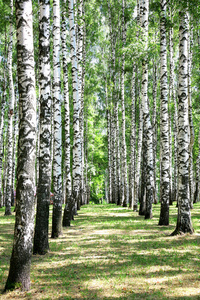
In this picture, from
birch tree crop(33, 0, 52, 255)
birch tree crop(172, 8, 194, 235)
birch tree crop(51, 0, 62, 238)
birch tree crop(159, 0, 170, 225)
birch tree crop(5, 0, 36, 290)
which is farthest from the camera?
birch tree crop(159, 0, 170, 225)

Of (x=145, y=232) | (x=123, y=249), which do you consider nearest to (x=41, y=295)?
(x=123, y=249)

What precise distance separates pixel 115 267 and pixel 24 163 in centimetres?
291

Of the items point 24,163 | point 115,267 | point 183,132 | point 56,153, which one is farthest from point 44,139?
point 183,132

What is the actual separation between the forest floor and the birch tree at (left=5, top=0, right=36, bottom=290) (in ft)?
1.27

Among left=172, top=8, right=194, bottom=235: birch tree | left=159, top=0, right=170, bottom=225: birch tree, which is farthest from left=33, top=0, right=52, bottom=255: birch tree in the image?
left=159, top=0, right=170, bottom=225: birch tree

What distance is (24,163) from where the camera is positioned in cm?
457

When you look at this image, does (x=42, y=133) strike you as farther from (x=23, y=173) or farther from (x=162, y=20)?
(x=162, y=20)

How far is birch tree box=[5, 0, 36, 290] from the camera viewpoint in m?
4.43

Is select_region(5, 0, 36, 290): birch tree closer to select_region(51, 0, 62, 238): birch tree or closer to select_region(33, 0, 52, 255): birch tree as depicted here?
select_region(33, 0, 52, 255): birch tree

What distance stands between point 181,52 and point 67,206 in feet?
22.9

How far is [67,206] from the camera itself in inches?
435

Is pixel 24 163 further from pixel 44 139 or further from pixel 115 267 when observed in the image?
pixel 115 267

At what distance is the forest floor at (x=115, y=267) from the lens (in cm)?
443

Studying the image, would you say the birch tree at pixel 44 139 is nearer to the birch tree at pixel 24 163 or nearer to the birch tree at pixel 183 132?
the birch tree at pixel 24 163
